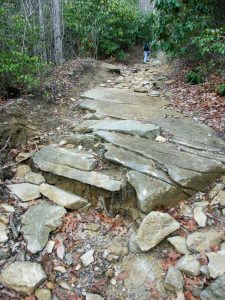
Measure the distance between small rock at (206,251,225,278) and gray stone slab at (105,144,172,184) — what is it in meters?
0.98

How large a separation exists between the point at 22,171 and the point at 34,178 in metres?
0.25

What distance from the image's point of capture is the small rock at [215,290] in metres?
2.75

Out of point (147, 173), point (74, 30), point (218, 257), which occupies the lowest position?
point (218, 257)

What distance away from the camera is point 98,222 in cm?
371

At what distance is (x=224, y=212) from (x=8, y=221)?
2.43 metres

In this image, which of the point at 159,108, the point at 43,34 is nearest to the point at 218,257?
the point at 159,108

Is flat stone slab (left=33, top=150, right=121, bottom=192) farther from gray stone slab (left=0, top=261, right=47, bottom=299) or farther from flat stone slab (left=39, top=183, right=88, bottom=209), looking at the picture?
gray stone slab (left=0, top=261, right=47, bottom=299)

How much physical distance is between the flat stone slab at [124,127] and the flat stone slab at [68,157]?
30.4 inches

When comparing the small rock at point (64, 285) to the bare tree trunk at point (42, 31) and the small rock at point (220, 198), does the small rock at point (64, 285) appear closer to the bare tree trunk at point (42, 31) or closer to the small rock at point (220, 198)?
the small rock at point (220, 198)

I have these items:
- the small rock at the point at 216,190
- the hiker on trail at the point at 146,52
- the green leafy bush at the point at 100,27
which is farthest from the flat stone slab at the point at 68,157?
the hiker on trail at the point at 146,52

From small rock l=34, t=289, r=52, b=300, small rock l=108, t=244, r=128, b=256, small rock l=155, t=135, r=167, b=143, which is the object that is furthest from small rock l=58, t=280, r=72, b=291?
small rock l=155, t=135, r=167, b=143

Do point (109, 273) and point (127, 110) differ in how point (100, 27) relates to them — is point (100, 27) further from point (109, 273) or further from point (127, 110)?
point (109, 273)

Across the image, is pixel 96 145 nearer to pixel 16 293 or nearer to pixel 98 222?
pixel 98 222

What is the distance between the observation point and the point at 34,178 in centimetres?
422
